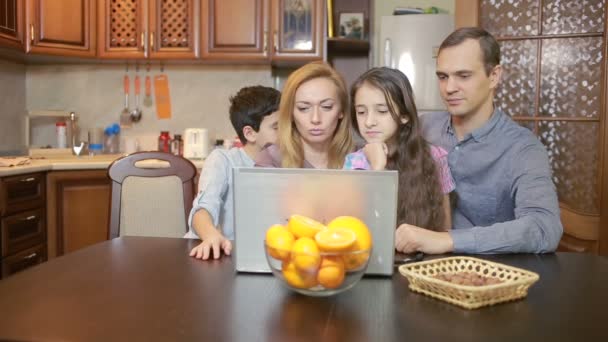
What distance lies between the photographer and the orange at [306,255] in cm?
91

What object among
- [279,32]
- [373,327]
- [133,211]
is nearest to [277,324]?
[373,327]

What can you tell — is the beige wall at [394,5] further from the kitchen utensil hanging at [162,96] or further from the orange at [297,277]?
the orange at [297,277]

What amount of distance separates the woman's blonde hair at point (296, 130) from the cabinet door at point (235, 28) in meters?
1.97

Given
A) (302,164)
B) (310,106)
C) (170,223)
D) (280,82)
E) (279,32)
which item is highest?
(279,32)

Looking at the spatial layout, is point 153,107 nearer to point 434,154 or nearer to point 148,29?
point 148,29

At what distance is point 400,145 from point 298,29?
6.98 ft

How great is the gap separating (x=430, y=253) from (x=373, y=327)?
0.50m

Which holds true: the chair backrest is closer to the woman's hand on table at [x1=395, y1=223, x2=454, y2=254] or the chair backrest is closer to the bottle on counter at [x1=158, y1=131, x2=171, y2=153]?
the woman's hand on table at [x1=395, y1=223, x2=454, y2=254]

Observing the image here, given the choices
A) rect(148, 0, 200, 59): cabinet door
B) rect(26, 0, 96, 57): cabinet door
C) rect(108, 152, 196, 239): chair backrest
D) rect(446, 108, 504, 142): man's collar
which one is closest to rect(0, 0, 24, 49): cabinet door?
rect(26, 0, 96, 57): cabinet door

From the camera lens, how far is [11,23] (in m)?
3.25

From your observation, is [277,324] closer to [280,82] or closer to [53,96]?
[280,82]

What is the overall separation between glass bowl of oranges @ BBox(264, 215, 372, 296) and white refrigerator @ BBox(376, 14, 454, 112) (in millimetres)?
2984

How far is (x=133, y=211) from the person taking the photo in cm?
217

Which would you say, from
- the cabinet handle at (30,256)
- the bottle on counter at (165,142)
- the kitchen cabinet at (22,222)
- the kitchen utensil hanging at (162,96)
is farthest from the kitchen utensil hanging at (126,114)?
the cabinet handle at (30,256)
